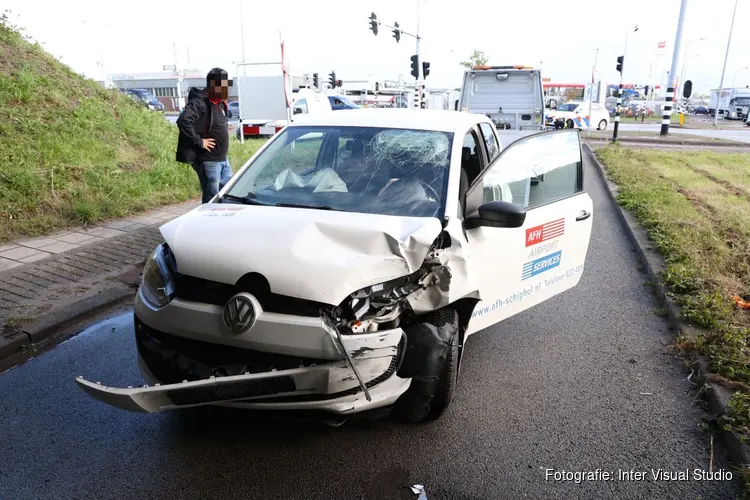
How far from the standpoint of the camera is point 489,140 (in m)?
4.83

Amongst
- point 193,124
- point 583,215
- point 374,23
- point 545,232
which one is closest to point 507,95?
point 193,124

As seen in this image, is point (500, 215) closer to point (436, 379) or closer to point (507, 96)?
point (436, 379)

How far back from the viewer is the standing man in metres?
6.10

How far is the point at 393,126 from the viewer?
4.07 m

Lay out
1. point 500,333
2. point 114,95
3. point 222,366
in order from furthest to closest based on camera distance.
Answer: point 114,95, point 500,333, point 222,366

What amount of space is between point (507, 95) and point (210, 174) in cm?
1159

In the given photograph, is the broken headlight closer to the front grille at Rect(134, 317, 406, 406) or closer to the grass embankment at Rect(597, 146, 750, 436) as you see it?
the front grille at Rect(134, 317, 406, 406)

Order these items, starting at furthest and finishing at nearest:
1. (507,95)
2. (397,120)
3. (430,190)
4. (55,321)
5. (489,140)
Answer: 1. (507,95)
2. (489,140)
3. (55,321)
4. (397,120)
5. (430,190)

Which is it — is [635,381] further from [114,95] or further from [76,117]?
[114,95]

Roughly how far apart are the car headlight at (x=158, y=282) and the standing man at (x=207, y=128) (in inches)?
122

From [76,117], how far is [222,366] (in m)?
8.73

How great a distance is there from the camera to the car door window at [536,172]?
3762mm

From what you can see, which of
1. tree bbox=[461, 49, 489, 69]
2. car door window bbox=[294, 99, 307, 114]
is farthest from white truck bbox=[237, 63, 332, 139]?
tree bbox=[461, 49, 489, 69]

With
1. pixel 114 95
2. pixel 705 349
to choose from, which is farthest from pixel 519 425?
pixel 114 95
